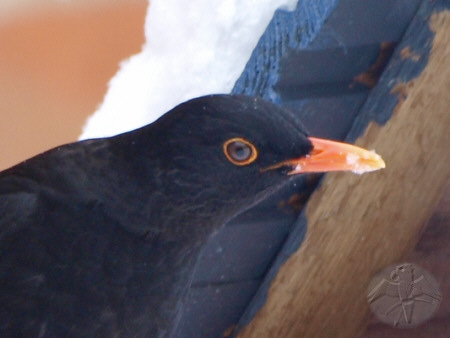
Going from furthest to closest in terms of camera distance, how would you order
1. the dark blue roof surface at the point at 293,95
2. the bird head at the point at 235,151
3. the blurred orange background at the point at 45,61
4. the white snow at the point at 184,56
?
1. the blurred orange background at the point at 45,61
2. the white snow at the point at 184,56
3. the dark blue roof surface at the point at 293,95
4. the bird head at the point at 235,151

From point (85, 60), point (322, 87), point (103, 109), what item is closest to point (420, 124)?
point (322, 87)

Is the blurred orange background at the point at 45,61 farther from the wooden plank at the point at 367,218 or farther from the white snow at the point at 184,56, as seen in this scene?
the wooden plank at the point at 367,218

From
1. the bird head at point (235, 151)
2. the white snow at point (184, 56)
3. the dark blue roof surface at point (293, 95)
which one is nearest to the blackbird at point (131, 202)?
the bird head at point (235, 151)

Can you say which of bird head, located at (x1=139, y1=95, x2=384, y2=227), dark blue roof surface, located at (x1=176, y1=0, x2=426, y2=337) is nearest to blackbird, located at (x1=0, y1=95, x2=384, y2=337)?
bird head, located at (x1=139, y1=95, x2=384, y2=227)

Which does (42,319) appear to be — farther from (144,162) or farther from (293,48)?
(293,48)

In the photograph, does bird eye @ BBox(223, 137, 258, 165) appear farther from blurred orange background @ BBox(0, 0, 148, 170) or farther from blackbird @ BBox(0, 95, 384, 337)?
blurred orange background @ BBox(0, 0, 148, 170)

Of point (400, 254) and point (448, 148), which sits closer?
point (448, 148)
